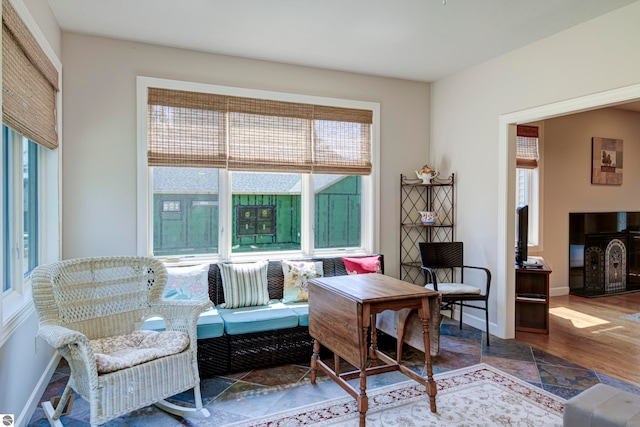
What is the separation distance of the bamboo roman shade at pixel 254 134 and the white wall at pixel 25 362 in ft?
3.19

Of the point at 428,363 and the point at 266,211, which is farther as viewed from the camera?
the point at 266,211

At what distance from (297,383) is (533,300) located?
250 centimetres

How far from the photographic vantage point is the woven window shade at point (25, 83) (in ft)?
6.38

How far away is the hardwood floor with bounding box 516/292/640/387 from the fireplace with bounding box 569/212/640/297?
1.16 ft

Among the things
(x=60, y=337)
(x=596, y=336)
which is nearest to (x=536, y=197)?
(x=596, y=336)

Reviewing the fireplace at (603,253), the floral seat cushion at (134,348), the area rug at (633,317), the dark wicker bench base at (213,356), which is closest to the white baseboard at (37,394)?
the floral seat cushion at (134,348)

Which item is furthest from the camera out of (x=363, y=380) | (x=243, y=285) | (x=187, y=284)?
(x=243, y=285)

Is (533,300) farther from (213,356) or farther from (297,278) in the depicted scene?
(213,356)

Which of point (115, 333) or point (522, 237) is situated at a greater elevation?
point (522, 237)

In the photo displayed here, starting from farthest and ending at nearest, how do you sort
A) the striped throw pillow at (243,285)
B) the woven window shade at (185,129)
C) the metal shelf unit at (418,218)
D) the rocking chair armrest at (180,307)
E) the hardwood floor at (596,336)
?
1. the metal shelf unit at (418,218)
2. the woven window shade at (185,129)
3. the striped throw pillow at (243,285)
4. the hardwood floor at (596,336)
5. the rocking chair armrest at (180,307)

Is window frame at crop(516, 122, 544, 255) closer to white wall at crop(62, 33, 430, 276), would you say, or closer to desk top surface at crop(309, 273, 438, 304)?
desk top surface at crop(309, 273, 438, 304)

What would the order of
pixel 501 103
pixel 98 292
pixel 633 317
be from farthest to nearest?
1. pixel 633 317
2. pixel 501 103
3. pixel 98 292

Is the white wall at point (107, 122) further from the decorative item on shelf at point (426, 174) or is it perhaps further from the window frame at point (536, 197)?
the window frame at point (536, 197)

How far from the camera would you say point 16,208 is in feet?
7.92
